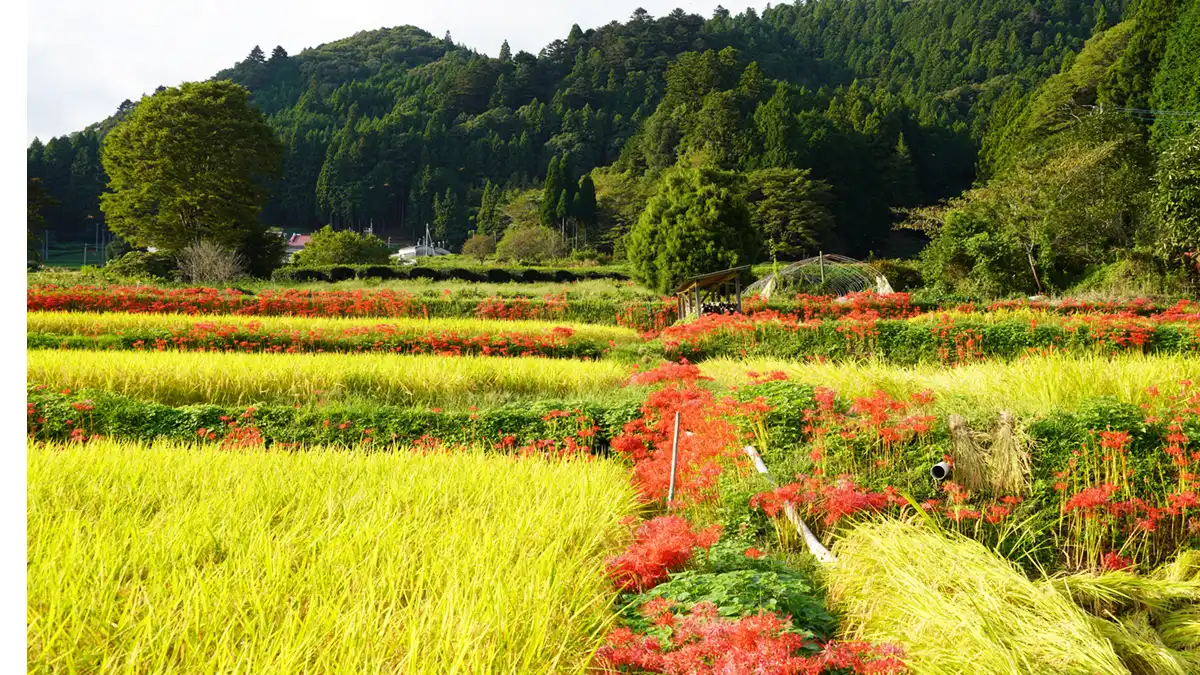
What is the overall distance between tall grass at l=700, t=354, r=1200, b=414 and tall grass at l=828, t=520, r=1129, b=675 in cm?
244

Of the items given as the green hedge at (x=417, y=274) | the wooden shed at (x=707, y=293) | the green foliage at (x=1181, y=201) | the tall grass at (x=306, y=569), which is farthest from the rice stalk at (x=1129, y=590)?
the green hedge at (x=417, y=274)

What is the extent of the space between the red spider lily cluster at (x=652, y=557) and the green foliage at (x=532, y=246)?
51.2 metres

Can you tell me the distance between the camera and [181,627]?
215 cm

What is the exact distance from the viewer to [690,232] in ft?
92.0

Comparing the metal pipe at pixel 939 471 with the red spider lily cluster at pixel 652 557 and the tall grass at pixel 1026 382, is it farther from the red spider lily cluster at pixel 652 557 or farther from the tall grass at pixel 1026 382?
the red spider lily cluster at pixel 652 557

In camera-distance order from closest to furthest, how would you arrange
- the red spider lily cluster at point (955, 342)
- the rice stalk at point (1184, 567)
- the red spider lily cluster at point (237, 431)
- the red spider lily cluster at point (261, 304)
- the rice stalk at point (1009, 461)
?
1. the rice stalk at point (1184, 567)
2. the rice stalk at point (1009, 461)
3. the red spider lily cluster at point (237, 431)
4. the red spider lily cluster at point (955, 342)
5. the red spider lily cluster at point (261, 304)

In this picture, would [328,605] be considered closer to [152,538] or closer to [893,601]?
[152,538]

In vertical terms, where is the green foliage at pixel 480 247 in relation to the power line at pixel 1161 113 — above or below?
below

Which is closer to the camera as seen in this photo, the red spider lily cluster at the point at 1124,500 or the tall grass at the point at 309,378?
the red spider lily cluster at the point at 1124,500

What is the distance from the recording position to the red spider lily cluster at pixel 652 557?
3.41 m

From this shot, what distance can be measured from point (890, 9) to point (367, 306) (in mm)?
129319

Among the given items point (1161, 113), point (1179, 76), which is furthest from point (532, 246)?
point (1179, 76)

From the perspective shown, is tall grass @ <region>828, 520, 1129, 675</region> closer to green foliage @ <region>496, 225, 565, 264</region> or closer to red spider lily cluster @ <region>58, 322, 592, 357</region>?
red spider lily cluster @ <region>58, 322, 592, 357</region>

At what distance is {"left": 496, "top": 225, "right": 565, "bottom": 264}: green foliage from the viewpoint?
5500cm
